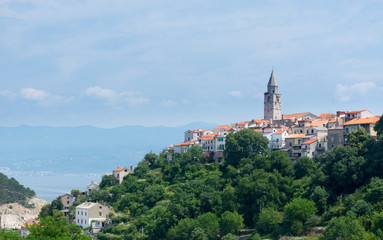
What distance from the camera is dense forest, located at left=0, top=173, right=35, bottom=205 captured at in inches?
4203

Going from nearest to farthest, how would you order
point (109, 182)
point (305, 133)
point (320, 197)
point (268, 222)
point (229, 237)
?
point (229, 237) → point (268, 222) → point (320, 197) → point (305, 133) → point (109, 182)

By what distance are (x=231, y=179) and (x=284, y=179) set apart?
937 centimetres

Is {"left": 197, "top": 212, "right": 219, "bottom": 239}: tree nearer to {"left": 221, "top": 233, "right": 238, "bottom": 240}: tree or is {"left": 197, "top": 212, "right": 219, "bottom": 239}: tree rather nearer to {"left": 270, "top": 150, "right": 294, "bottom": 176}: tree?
{"left": 221, "top": 233, "right": 238, "bottom": 240}: tree

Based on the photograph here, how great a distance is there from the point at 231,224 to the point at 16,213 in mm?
66655

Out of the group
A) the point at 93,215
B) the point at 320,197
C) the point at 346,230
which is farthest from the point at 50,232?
the point at 93,215

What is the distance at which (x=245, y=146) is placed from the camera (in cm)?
6938

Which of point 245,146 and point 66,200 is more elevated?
point 245,146

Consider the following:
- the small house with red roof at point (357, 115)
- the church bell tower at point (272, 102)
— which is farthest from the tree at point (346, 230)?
the church bell tower at point (272, 102)

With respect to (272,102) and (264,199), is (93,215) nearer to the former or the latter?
(264,199)

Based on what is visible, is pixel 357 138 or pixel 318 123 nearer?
pixel 357 138

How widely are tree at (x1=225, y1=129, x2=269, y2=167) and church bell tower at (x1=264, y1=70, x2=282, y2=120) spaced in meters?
29.9

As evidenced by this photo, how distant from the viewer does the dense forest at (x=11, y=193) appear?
10675 cm

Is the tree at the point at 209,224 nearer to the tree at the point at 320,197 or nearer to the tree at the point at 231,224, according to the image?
the tree at the point at 231,224

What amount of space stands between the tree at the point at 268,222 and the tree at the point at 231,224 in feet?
6.60
